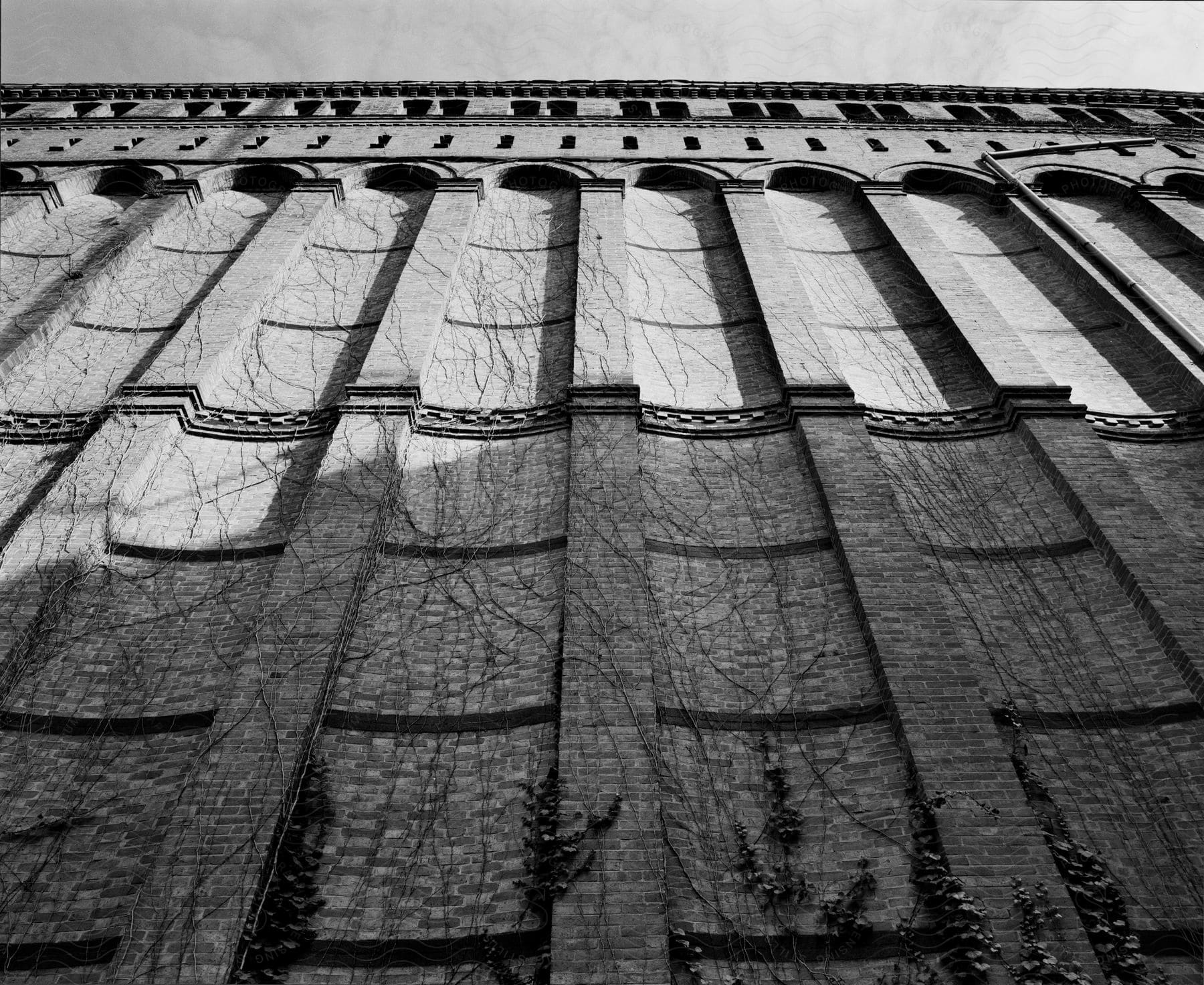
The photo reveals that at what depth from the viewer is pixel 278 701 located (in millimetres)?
6039

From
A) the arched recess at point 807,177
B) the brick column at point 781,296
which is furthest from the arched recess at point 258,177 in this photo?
the arched recess at point 807,177

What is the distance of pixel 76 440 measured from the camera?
341 inches

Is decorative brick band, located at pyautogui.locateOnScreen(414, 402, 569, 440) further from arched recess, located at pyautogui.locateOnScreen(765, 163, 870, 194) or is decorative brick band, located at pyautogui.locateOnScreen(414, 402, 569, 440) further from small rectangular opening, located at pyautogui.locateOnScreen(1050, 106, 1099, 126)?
small rectangular opening, located at pyautogui.locateOnScreen(1050, 106, 1099, 126)

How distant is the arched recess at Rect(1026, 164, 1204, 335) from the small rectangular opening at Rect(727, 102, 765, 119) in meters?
5.12

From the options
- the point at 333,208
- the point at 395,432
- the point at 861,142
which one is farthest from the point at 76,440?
the point at 861,142

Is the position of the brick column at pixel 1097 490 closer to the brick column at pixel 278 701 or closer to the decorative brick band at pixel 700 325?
the decorative brick band at pixel 700 325

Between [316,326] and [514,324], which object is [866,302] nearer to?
[514,324]

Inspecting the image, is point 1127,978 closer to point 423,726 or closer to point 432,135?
point 423,726

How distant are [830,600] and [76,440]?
7.34m

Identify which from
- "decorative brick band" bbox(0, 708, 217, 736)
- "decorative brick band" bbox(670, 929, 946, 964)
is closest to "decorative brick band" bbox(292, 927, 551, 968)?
"decorative brick band" bbox(670, 929, 946, 964)

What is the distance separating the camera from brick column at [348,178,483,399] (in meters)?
9.09

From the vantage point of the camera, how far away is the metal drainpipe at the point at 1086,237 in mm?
9891

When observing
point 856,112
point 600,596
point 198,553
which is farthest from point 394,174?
point 600,596

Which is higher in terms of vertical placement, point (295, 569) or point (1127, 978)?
point (295, 569)
